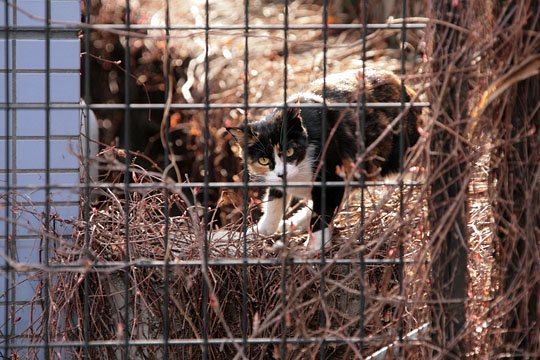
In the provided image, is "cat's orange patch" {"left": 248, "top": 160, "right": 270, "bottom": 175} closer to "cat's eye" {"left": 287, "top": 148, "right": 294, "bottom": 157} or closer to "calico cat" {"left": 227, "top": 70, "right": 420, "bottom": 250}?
"calico cat" {"left": 227, "top": 70, "right": 420, "bottom": 250}

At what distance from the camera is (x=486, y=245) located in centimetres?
358

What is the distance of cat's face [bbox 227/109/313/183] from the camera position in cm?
440

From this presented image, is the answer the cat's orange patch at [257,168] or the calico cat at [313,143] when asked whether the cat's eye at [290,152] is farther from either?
the cat's orange patch at [257,168]

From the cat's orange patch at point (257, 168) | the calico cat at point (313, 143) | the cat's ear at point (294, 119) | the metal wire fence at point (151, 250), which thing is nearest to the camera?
the metal wire fence at point (151, 250)

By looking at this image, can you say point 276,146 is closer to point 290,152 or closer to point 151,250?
point 290,152

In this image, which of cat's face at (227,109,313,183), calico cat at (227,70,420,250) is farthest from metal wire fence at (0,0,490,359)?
cat's face at (227,109,313,183)

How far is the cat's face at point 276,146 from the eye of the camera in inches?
173

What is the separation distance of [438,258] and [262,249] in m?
1.02

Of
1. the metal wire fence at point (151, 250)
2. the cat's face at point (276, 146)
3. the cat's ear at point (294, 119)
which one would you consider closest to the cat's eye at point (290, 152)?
the cat's face at point (276, 146)

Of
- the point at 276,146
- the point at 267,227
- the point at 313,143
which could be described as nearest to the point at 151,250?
the point at 267,227

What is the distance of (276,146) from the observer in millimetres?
4406

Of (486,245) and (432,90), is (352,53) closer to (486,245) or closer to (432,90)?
(486,245)

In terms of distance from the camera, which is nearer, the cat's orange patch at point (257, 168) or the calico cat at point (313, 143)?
the calico cat at point (313, 143)

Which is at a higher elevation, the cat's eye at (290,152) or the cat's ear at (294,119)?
the cat's ear at (294,119)
